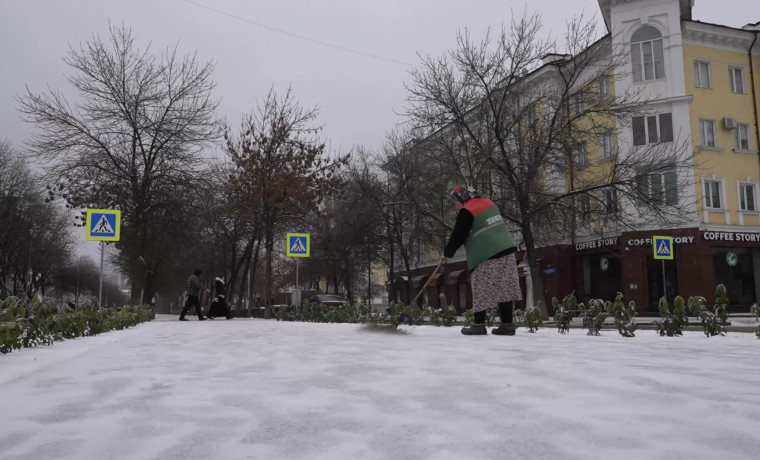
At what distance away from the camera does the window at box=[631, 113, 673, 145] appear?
28.9 metres

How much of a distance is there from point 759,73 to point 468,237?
29920 millimetres

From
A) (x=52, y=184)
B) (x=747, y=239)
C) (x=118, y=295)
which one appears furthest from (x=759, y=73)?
(x=118, y=295)

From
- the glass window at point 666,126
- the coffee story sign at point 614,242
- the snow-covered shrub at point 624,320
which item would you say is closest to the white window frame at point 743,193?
the coffee story sign at point 614,242

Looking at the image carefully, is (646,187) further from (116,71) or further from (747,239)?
(116,71)

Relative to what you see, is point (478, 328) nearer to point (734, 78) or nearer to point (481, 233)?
point (481, 233)

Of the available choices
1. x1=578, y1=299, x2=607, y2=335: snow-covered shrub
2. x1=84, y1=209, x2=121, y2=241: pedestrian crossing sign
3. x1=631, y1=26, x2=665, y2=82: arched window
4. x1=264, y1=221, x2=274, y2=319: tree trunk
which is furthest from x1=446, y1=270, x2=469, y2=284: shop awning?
x1=578, y1=299, x2=607, y2=335: snow-covered shrub

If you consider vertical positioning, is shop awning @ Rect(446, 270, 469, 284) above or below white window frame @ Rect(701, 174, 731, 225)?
below

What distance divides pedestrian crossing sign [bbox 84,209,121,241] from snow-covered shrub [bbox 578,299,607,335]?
1163cm

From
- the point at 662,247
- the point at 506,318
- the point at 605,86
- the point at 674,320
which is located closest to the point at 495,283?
the point at 506,318

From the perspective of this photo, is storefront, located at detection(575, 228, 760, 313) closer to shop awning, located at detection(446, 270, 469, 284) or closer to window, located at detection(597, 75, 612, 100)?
window, located at detection(597, 75, 612, 100)

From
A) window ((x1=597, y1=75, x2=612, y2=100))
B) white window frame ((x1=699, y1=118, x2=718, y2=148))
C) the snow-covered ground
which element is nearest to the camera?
the snow-covered ground

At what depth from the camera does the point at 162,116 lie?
2534 cm

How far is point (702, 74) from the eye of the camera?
98.3 feet

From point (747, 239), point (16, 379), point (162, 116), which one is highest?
point (162, 116)
